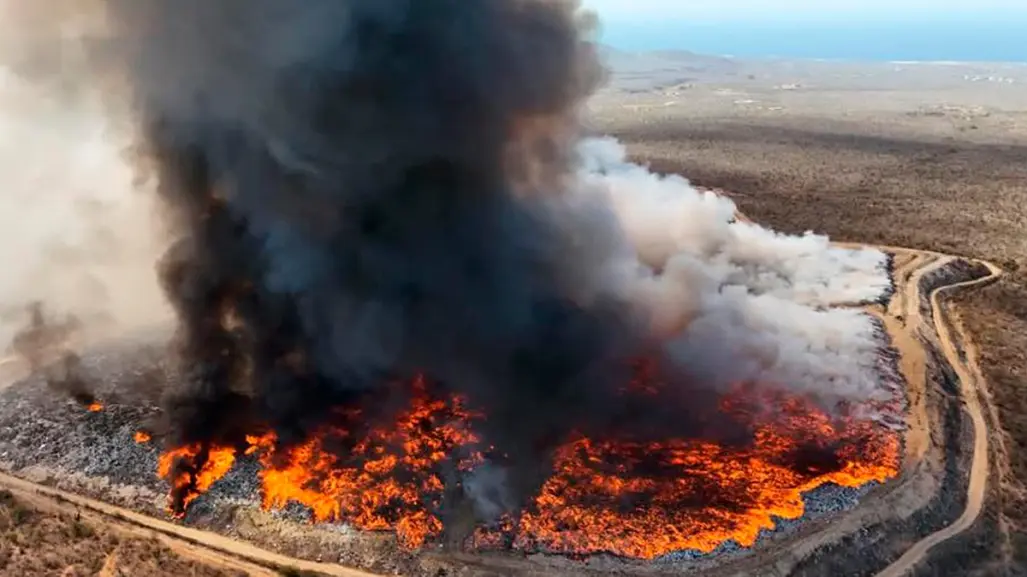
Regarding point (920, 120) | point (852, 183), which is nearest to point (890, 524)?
point (852, 183)

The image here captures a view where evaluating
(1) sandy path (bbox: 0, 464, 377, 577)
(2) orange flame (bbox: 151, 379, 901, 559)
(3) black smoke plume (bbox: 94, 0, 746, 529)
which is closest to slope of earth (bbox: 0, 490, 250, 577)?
(1) sandy path (bbox: 0, 464, 377, 577)

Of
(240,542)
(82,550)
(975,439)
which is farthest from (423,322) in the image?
(975,439)

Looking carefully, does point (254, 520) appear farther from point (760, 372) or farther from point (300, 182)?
point (760, 372)

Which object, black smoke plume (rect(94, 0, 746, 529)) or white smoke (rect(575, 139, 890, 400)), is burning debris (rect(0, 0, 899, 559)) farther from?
white smoke (rect(575, 139, 890, 400))

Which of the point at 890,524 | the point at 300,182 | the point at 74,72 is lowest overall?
the point at 890,524

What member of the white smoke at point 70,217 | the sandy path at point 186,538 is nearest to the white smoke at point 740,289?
the sandy path at point 186,538

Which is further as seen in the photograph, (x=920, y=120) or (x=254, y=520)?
(x=920, y=120)

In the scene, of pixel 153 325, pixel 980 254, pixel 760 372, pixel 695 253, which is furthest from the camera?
pixel 980 254
